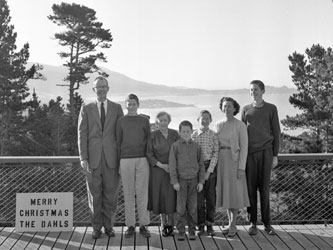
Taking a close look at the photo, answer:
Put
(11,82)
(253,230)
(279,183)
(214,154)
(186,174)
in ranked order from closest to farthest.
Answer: (186,174), (214,154), (253,230), (279,183), (11,82)

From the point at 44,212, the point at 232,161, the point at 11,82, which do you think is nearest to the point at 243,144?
the point at 232,161

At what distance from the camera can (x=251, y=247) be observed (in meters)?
4.11

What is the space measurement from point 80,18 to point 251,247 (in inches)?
798

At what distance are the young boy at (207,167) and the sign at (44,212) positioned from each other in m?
1.28

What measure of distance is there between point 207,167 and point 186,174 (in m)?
0.25

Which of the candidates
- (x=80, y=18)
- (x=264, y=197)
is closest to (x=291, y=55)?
(x=80, y=18)

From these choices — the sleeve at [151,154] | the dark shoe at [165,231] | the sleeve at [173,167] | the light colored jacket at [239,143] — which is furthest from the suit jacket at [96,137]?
the light colored jacket at [239,143]

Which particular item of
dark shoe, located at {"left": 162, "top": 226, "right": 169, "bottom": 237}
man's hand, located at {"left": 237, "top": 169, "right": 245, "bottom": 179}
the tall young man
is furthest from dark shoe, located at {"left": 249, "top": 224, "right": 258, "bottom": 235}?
dark shoe, located at {"left": 162, "top": 226, "right": 169, "bottom": 237}

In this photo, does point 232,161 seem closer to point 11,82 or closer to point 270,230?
point 270,230

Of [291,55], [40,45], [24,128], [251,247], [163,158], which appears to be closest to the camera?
[251,247]

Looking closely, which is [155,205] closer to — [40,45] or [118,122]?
[118,122]

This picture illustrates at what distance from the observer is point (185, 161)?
4.26 metres

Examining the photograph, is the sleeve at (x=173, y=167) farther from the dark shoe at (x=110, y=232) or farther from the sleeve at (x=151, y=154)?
the dark shoe at (x=110, y=232)

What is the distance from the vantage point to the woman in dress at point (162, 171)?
437 centimetres
